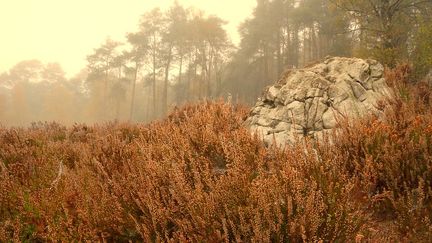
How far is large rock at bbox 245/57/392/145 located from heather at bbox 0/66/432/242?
1.51 metres

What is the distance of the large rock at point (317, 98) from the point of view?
5.62 metres

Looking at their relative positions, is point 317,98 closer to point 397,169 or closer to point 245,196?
point 397,169

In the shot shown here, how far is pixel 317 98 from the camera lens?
19.9 ft

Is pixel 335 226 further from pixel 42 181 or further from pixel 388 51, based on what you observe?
pixel 388 51

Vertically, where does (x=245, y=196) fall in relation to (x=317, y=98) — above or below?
below

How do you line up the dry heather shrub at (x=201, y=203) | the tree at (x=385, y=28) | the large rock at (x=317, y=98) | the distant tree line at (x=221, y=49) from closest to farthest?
the dry heather shrub at (x=201, y=203) < the large rock at (x=317, y=98) < the tree at (x=385, y=28) < the distant tree line at (x=221, y=49)

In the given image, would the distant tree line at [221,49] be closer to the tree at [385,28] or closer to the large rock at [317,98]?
the tree at [385,28]

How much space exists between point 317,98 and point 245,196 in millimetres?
4126

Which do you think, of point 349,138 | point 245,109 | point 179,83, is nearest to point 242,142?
point 349,138

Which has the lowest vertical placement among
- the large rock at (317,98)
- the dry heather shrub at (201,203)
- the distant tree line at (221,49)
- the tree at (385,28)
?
the dry heather shrub at (201,203)

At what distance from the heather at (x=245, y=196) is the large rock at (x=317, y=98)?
1514mm

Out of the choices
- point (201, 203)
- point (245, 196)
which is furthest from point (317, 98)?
point (201, 203)

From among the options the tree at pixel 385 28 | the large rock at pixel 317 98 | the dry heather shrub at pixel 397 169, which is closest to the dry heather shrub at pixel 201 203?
the dry heather shrub at pixel 397 169

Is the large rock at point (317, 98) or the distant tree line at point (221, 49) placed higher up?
the distant tree line at point (221, 49)
